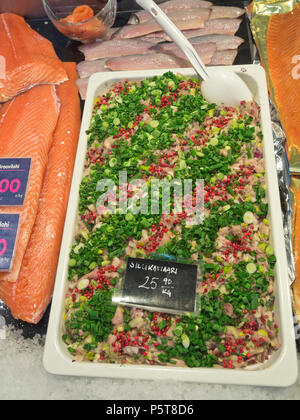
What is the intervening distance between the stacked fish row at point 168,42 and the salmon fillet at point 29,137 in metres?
0.27

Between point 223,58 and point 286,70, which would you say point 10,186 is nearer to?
point 223,58

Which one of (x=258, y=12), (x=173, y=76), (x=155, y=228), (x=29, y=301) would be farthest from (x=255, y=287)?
(x=258, y=12)

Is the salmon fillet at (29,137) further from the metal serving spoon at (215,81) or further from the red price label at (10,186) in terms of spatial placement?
the metal serving spoon at (215,81)

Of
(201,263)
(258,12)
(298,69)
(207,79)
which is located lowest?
(201,263)

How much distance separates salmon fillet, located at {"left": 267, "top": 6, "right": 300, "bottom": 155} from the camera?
6.07 feet

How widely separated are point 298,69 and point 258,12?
0.55m

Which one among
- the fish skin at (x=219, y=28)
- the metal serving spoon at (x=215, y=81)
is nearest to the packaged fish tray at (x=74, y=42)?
the fish skin at (x=219, y=28)

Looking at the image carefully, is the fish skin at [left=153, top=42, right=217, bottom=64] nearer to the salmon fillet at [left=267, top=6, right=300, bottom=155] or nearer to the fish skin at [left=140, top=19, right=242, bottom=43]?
the fish skin at [left=140, top=19, right=242, bottom=43]

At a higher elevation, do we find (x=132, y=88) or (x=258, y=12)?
(x=258, y=12)

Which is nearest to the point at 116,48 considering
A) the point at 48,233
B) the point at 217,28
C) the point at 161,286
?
the point at 217,28

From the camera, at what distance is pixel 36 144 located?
188 cm

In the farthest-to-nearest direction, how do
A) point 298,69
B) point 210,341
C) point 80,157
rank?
point 298,69, point 80,157, point 210,341

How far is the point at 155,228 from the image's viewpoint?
1.54m

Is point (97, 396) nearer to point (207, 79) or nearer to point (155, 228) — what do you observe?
point (155, 228)
